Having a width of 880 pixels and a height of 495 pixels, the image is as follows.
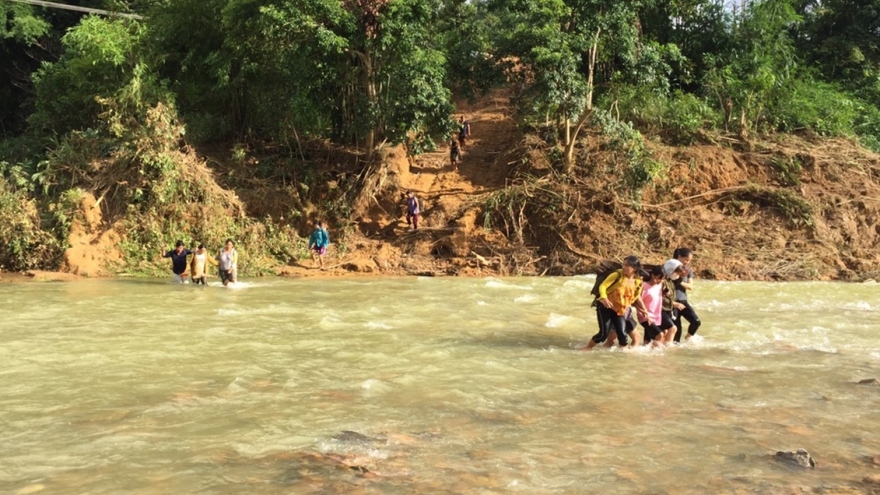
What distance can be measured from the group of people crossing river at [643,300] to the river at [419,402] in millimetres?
333

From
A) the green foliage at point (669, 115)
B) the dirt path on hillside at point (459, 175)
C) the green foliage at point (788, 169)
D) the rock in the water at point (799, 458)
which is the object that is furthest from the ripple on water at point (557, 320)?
the green foliage at point (788, 169)

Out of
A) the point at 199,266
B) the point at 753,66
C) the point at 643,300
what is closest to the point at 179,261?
the point at 199,266

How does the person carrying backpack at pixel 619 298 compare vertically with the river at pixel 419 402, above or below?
above

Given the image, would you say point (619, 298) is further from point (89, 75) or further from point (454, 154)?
point (89, 75)

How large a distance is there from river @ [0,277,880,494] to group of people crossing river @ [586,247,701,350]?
33 cm

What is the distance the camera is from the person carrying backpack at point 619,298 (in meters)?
9.05

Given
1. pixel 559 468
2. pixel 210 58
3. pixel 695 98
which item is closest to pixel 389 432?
pixel 559 468

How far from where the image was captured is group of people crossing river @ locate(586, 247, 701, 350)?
909cm

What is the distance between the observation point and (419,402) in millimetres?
7004

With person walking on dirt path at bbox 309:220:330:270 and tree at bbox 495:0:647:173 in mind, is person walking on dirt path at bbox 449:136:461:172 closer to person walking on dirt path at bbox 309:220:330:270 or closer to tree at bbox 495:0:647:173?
tree at bbox 495:0:647:173

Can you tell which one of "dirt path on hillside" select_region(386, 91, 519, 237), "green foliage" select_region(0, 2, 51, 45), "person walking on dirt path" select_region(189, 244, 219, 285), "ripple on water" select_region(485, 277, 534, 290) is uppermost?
"green foliage" select_region(0, 2, 51, 45)

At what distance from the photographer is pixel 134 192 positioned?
63.0 feet

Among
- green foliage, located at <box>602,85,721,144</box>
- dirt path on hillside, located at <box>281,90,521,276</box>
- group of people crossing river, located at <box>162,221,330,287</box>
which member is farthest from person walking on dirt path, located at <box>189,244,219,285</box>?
green foliage, located at <box>602,85,721,144</box>

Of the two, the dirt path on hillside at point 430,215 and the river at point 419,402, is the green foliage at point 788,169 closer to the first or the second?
the dirt path on hillside at point 430,215
